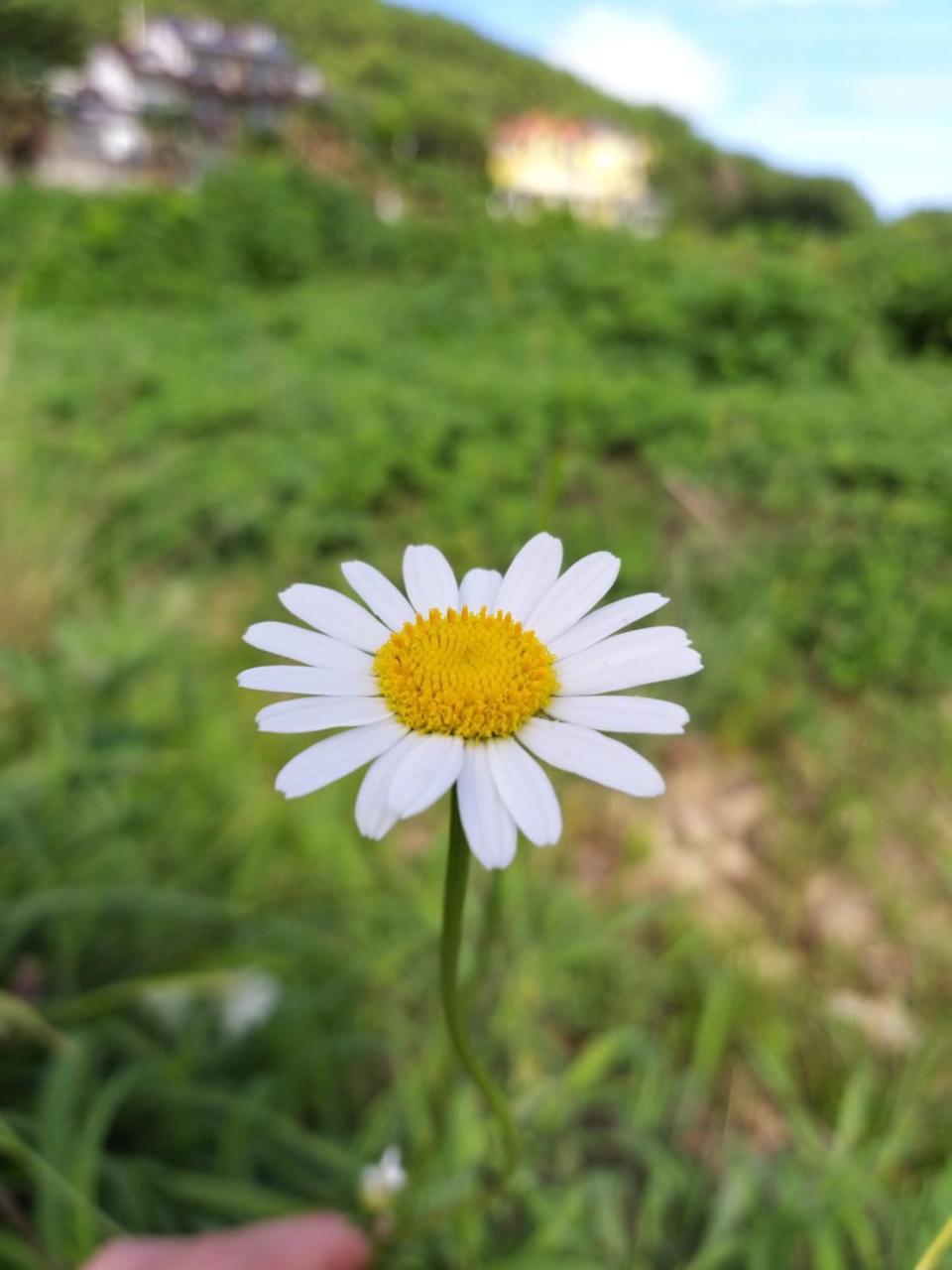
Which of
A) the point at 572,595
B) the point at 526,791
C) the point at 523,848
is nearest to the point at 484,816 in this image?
the point at 526,791

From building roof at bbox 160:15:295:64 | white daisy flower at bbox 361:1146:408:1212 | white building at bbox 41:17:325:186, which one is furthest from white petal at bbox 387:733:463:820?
building roof at bbox 160:15:295:64

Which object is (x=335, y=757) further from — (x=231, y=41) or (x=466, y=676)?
(x=231, y=41)

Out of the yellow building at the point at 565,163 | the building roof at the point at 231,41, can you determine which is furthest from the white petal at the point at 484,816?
the building roof at the point at 231,41

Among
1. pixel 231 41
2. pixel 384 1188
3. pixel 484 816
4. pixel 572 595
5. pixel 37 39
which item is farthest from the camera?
pixel 37 39

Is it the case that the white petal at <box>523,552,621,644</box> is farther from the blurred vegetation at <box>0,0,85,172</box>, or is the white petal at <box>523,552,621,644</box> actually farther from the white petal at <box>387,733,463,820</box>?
the blurred vegetation at <box>0,0,85,172</box>

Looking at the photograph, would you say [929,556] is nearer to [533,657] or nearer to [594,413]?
[594,413]

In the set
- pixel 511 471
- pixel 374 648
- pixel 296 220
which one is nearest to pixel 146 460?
pixel 511 471

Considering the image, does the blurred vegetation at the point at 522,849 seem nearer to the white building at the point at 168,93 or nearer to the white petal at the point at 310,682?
the white petal at the point at 310,682
